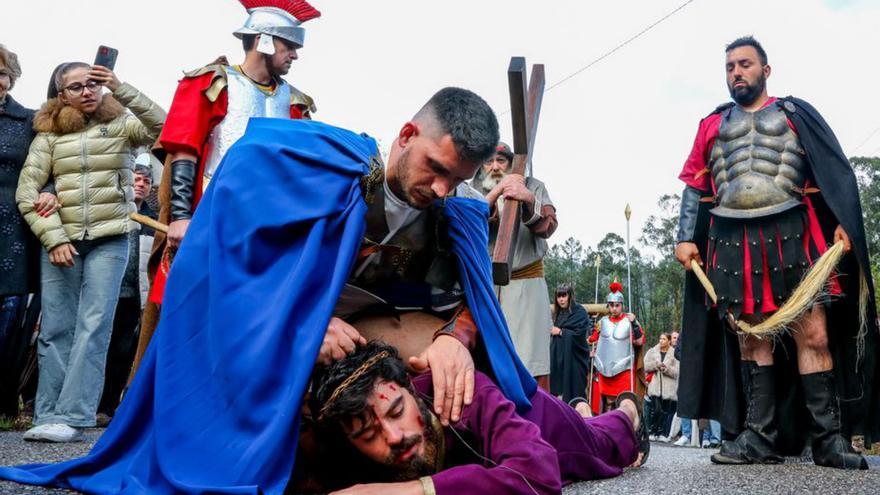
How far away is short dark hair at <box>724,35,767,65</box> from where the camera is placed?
17.2 feet

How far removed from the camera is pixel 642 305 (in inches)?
2795

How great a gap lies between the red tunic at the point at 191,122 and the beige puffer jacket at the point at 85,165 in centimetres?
81

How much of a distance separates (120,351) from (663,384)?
10.2 m

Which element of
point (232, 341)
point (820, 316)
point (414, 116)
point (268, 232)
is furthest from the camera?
point (820, 316)

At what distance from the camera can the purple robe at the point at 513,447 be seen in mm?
2393

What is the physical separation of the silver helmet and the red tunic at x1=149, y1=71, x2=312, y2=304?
1.08ft

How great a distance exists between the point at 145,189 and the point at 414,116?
4623 mm

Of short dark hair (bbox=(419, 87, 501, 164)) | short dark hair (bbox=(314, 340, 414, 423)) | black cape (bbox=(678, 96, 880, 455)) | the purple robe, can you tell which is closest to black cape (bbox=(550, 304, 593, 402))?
black cape (bbox=(678, 96, 880, 455))

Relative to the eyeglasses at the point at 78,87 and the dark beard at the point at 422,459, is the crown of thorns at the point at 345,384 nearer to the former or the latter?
the dark beard at the point at 422,459

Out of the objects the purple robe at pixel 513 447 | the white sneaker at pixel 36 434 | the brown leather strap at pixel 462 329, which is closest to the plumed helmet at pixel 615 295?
the white sneaker at pixel 36 434

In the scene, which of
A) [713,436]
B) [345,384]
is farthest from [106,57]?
[713,436]

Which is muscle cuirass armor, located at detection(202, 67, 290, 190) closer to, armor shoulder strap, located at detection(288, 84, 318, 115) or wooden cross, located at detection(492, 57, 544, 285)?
armor shoulder strap, located at detection(288, 84, 318, 115)

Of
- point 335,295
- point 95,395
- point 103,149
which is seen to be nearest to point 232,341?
point 335,295

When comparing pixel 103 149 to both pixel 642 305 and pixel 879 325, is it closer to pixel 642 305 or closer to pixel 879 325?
pixel 879 325
